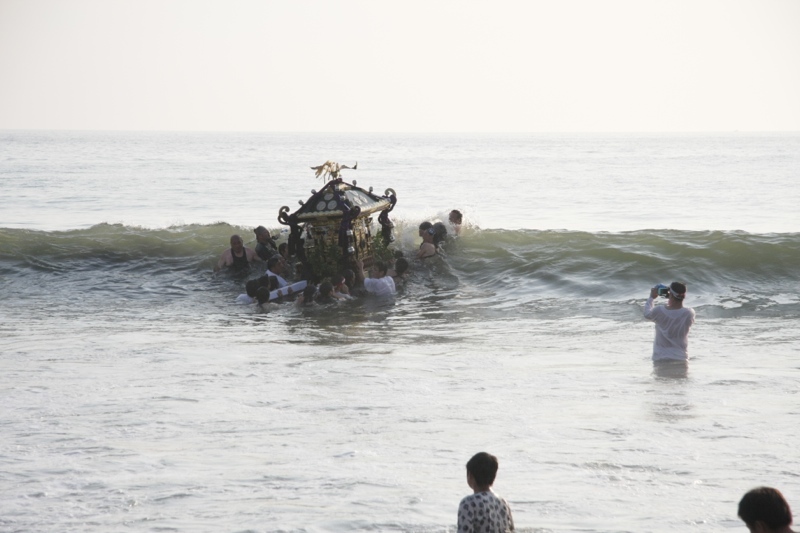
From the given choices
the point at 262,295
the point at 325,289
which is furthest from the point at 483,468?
the point at 262,295

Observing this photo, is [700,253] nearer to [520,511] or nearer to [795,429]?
[795,429]

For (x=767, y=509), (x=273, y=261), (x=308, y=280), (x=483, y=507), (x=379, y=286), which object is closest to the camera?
(x=767, y=509)

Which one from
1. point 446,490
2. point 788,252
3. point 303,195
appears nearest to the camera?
point 446,490

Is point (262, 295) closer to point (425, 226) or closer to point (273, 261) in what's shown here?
point (273, 261)

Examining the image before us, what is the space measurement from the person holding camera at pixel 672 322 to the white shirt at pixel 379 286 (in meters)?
6.29

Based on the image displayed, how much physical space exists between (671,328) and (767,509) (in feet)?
21.8

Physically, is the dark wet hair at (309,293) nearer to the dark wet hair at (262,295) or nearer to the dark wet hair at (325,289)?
the dark wet hair at (325,289)

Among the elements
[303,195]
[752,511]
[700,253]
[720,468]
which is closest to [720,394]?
[720,468]

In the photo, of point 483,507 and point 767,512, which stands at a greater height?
point 767,512

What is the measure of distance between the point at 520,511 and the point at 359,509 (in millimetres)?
1154

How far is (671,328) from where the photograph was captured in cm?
1057

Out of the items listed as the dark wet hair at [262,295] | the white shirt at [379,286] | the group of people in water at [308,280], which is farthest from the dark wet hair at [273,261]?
the white shirt at [379,286]

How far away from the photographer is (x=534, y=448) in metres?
7.70

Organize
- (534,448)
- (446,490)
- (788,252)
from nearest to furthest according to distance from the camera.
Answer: (446,490) → (534,448) → (788,252)
